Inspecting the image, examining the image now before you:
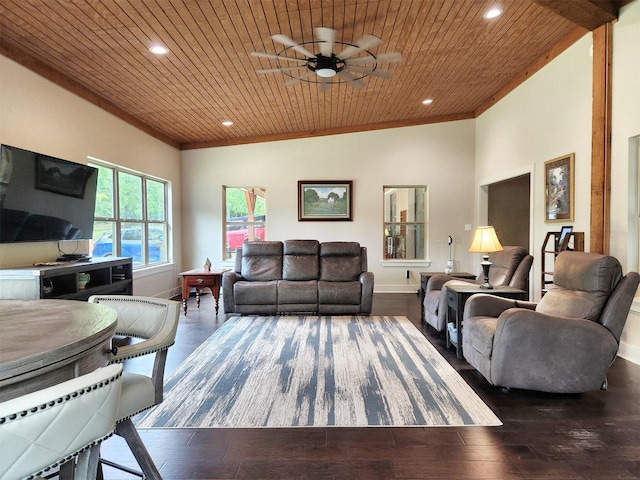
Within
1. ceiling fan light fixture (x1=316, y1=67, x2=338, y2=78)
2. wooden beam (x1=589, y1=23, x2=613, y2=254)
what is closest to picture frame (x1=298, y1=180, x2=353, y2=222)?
ceiling fan light fixture (x1=316, y1=67, x2=338, y2=78)

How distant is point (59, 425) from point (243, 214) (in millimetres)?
6655

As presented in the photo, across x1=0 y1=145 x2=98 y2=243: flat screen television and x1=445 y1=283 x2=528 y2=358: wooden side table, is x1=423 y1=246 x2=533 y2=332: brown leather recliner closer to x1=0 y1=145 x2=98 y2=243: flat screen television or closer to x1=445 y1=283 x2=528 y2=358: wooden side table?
x1=445 y1=283 x2=528 y2=358: wooden side table

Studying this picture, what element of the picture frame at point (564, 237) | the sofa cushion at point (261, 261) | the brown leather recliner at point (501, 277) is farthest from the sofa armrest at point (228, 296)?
the picture frame at point (564, 237)

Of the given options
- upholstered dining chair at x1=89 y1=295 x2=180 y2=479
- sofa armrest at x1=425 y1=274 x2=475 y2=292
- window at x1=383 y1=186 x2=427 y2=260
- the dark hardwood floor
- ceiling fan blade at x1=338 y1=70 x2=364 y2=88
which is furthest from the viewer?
window at x1=383 y1=186 x2=427 y2=260

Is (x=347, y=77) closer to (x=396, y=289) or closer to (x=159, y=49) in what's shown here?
(x=159, y=49)

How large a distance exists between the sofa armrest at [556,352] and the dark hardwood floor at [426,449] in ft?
0.50

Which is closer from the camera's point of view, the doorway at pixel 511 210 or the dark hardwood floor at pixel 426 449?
the dark hardwood floor at pixel 426 449

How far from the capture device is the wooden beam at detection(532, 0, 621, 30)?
3131mm

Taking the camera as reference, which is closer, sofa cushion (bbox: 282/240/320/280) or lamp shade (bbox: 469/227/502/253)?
lamp shade (bbox: 469/227/502/253)

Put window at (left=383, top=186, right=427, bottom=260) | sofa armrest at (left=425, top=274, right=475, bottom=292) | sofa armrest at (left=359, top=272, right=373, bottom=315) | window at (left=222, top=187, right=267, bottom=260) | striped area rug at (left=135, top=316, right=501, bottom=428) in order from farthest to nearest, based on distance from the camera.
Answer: window at (left=222, top=187, right=267, bottom=260) → window at (left=383, top=186, right=427, bottom=260) → sofa armrest at (left=359, top=272, right=373, bottom=315) → sofa armrest at (left=425, top=274, right=475, bottom=292) → striped area rug at (left=135, top=316, right=501, bottom=428)

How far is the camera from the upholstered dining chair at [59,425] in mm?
656

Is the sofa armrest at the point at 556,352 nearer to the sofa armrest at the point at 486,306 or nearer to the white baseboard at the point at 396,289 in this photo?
the sofa armrest at the point at 486,306

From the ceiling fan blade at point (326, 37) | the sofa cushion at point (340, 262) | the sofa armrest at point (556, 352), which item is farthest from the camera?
the sofa cushion at point (340, 262)

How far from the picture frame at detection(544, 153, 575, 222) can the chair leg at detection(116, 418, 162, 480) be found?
4.51m
